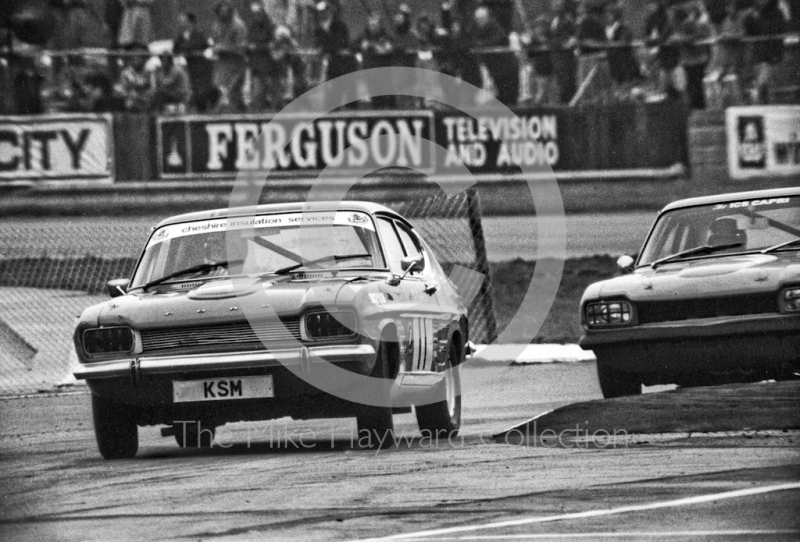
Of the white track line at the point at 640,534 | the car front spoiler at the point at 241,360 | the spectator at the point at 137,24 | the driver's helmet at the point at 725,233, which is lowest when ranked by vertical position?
the white track line at the point at 640,534

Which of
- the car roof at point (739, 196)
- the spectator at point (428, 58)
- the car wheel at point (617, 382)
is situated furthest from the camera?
the spectator at point (428, 58)

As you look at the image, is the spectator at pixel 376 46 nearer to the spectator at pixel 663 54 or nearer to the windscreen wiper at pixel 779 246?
the spectator at pixel 663 54

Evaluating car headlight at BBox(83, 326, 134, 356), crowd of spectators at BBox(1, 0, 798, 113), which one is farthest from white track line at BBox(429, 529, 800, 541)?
crowd of spectators at BBox(1, 0, 798, 113)

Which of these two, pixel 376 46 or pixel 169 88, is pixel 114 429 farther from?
pixel 169 88

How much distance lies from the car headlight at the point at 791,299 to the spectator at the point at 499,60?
581 cm

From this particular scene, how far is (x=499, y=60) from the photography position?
11.8 m

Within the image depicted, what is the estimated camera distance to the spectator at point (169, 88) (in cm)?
1135

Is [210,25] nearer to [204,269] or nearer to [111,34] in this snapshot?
[111,34]

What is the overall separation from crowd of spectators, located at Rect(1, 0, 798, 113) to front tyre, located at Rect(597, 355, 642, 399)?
4.88 m

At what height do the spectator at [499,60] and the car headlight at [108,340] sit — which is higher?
the spectator at [499,60]

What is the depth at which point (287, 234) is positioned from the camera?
593 cm

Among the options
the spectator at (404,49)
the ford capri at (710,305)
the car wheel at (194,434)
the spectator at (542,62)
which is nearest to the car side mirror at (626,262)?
the ford capri at (710,305)

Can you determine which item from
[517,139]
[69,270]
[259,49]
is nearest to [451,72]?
[517,139]

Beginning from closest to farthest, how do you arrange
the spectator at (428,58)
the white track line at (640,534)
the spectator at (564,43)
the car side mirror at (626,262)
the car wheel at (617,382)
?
the white track line at (640,534) < the car wheel at (617,382) < the car side mirror at (626,262) < the spectator at (428,58) < the spectator at (564,43)
